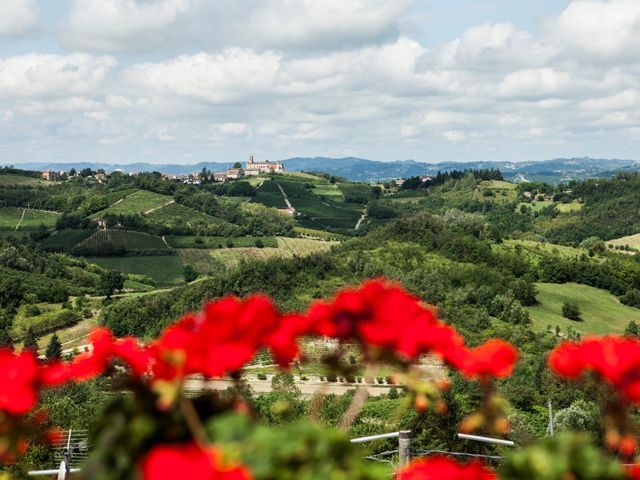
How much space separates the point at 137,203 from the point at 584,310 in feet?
344

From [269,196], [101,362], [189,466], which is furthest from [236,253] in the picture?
[189,466]

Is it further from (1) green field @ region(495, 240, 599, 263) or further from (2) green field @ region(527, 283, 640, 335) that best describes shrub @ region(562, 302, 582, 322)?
(1) green field @ region(495, 240, 599, 263)

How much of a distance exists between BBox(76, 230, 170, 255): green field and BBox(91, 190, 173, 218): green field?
1303 centimetres

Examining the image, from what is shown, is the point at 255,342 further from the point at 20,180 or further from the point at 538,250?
the point at 20,180

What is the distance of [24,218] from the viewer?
5290 inches

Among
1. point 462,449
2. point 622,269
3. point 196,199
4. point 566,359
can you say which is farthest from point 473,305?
point 196,199

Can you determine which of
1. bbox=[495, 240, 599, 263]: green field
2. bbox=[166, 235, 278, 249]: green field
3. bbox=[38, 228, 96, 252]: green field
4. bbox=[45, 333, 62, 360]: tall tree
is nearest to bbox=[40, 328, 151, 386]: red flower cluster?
bbox=[45, 333, 62, 360]: tall tree

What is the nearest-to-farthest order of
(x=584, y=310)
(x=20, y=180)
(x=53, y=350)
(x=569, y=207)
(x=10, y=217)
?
1. (x=53, y=350)
2. (x=584, y=310)
3. (x=10, y=217)
4. (x=569, y=207)
5. (x=20, y=180)

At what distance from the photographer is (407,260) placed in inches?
3194

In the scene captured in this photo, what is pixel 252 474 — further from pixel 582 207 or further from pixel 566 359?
pixel 582 207

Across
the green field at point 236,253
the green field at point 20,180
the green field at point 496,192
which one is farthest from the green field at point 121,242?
the green field at point 496,192

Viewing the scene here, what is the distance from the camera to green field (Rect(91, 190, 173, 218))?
5497 inches

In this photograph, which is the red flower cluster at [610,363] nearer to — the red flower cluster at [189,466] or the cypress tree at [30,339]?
the red flower cluster at [189,466]

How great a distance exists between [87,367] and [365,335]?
3.49 ft
